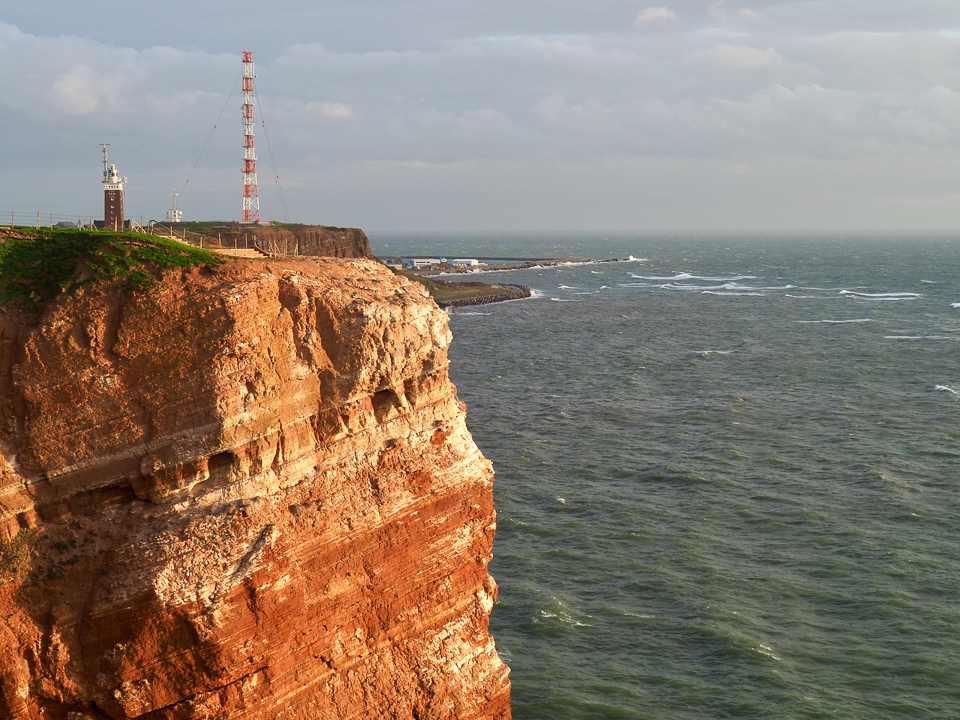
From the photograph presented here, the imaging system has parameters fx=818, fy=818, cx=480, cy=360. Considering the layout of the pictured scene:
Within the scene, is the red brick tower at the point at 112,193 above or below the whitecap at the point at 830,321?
above

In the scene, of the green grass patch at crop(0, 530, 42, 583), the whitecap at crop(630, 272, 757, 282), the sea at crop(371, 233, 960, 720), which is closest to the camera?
the green grass patch at crop(0, 530, 42, 583)

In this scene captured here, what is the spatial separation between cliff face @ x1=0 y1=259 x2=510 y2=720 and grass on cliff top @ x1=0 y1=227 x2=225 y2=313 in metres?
0.44

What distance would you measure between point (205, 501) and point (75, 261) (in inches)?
219

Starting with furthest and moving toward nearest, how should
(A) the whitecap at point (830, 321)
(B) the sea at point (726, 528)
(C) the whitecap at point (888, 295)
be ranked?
1. (C) the whitecap at point (888, 295)
2. (A) the whitecap at point (830, 321)
3. (B) the sea at point (726, 528)

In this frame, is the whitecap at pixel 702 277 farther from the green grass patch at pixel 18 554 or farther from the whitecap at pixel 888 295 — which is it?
the green grass patch at pixel 18 554

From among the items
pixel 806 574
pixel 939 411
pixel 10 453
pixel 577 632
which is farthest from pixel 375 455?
A: pixel 939 411

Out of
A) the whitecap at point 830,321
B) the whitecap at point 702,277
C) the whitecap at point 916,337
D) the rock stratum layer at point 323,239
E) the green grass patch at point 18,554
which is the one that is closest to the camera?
the green grass patch at point 18,554

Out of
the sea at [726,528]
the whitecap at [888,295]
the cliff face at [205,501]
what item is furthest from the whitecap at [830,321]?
the cliff face at [205,501]

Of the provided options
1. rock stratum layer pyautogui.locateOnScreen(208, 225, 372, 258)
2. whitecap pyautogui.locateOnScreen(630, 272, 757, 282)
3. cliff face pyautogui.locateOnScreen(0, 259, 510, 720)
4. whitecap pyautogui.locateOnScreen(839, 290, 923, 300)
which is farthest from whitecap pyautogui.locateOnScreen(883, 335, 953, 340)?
whitecap pyautogui.locateOnScreen(630, 272, 757, 282)

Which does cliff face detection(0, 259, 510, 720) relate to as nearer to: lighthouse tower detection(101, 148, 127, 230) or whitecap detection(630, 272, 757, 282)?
lighthouse tower detection(101, 148, 127, 230)

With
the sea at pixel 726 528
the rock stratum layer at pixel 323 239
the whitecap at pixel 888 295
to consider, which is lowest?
the sea at pixel 726 528

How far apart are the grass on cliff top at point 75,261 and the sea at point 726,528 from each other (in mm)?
17602

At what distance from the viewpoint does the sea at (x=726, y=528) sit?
1057 inches

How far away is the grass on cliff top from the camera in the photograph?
630 inches
